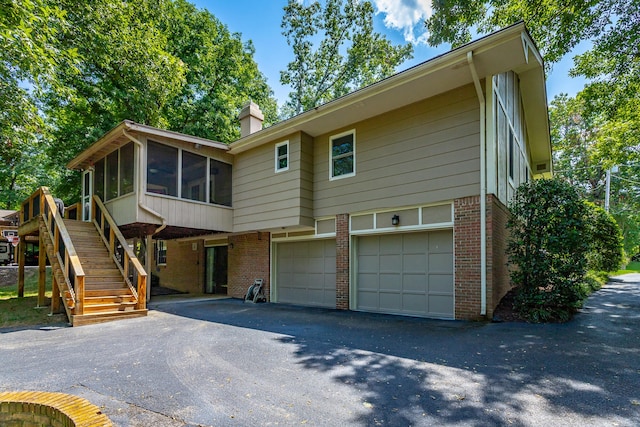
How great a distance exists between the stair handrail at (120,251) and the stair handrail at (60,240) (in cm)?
99

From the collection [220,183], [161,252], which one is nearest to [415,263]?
[220,183]

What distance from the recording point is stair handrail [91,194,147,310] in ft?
26.5

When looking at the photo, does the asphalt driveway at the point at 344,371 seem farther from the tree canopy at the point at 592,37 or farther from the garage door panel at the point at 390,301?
the tree canopy at the point at 592,37

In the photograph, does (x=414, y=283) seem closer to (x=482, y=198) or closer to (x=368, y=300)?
(x=368, y=300)

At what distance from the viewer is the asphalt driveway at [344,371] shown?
300cm

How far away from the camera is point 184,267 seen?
1480 centimetres

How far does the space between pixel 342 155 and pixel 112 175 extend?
23.5ft

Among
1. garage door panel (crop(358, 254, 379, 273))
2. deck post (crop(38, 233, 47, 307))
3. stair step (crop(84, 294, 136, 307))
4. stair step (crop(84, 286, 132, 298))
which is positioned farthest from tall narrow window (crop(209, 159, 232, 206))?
garage door panel (crop(358, 254, 379, 273))

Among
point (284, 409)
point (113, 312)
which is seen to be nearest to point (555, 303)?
point (284, 409)

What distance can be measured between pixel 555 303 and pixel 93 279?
999cm

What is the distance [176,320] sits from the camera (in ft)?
24.9

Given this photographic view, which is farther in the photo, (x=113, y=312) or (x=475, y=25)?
(x=475, y=25)

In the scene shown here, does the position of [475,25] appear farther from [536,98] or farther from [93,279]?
[93,279]

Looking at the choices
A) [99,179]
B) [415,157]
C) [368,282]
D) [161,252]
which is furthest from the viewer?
[161,252]
